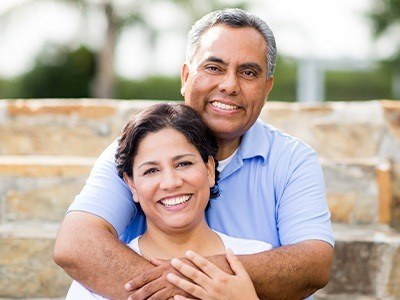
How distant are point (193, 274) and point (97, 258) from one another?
312 millimetres

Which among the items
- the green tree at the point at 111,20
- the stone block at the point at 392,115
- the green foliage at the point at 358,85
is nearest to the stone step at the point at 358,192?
the stone block at the point at 392,115

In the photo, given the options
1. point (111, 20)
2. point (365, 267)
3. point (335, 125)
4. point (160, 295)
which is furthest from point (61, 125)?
point (111, 20)

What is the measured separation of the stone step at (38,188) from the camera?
3.57 metres

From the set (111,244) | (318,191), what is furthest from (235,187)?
(111,244)

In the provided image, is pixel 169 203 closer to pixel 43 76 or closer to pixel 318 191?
pixel 318 191

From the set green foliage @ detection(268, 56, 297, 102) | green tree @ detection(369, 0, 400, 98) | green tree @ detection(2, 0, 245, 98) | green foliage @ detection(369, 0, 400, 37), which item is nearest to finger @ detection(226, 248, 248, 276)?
green tree @ detection(2, 0, 245, 98)

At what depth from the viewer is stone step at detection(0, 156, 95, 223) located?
3570 millimetres

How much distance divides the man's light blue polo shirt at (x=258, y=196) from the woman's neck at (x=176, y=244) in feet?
0.45

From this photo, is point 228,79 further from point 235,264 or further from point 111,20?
point 111,20

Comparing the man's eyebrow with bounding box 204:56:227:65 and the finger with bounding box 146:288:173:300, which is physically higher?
the man's eyebrow with bounding box 204:56:227:65

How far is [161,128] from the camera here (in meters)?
2.52

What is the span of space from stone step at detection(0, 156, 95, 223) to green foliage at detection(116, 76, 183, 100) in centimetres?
1574

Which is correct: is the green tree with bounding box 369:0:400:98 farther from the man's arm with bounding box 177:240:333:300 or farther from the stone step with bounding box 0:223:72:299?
the man's arm with bounding box 177:240:333:300

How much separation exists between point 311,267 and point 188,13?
1466 cm
